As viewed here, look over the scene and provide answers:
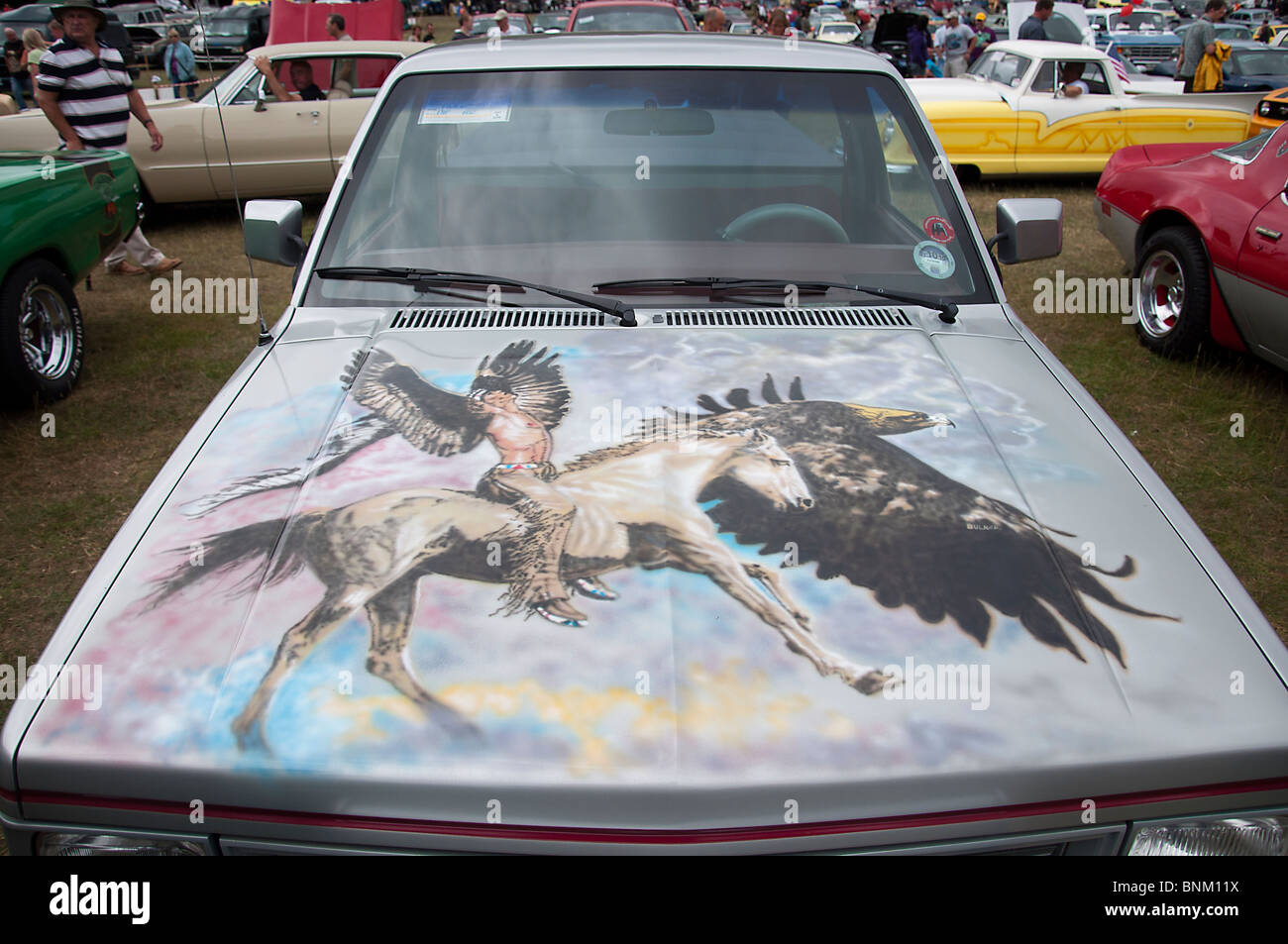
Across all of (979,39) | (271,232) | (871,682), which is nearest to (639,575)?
(871,682)

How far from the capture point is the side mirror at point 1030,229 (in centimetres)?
280

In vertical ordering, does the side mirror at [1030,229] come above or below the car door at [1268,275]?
above

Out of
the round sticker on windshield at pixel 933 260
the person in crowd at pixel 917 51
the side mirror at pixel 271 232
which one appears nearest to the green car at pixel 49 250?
the side mirror at pixel 271 232

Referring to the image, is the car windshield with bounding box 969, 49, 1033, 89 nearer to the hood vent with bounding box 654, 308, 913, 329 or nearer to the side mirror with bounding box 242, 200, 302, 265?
the hood vent with bounding box 654, 308, 913, 329

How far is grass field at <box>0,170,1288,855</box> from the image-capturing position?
3.87 m

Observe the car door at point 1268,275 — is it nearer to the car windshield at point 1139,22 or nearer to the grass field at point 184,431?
the grass field at point 184,431

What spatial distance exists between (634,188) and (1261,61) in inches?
578

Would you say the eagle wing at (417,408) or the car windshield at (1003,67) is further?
the car windshield at (1003,67)

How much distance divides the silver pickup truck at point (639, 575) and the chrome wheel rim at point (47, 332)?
Answer: 3.37 meters

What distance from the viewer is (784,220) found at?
2.70 meters

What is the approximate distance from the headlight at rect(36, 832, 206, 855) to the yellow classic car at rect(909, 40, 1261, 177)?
9.94m
